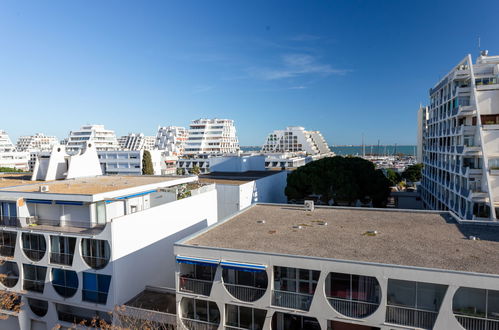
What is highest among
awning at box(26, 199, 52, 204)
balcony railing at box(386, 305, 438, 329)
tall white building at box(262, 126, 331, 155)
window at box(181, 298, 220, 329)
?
tall white building at box(262, 126, 331, 155)

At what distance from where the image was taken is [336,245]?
1544 centimetres

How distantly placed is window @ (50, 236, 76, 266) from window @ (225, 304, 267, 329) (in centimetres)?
1063

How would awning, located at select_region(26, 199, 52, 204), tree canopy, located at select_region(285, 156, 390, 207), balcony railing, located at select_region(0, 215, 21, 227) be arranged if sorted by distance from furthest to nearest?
tree canopy, located at select_region(285, 156, 390, 207), balcony railing, located at select_region(0, 215, 21, 227), awning, located at select_region(26, 199, 52, 204)

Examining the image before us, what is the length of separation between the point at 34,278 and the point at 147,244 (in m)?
7.62

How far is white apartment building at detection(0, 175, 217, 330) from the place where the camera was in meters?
18.7

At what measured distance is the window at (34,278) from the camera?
20.6 metres

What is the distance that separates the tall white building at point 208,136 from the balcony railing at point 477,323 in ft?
397

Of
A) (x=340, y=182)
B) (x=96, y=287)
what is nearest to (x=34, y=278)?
(x=96, y=287)

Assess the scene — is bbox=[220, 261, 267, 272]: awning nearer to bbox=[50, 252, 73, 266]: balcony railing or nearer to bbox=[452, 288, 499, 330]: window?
bbox=[452, 288, 499, 330]: window

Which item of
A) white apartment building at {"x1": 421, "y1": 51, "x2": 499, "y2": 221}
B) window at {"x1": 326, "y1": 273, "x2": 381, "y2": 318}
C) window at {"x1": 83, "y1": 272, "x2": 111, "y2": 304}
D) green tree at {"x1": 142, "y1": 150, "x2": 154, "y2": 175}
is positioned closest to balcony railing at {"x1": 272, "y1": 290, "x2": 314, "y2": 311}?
window at {"x1": 326, "y1": 273, "x2": 381, "y2": 318}

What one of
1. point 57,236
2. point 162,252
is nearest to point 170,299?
point 162,252

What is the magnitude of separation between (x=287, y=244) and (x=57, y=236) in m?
13.9

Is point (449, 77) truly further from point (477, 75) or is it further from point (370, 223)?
point (370, 223)

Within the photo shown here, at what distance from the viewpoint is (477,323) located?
1170 cm
